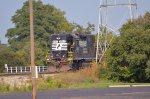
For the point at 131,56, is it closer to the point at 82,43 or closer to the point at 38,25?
the point at 82,43

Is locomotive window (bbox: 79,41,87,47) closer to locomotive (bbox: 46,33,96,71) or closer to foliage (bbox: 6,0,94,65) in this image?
locomotive (bbox: 46,33,96,71)

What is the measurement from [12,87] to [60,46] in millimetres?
17916

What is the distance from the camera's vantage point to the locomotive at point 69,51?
5875 centimetres

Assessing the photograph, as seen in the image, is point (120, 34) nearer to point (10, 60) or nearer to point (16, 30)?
point (10, 60)

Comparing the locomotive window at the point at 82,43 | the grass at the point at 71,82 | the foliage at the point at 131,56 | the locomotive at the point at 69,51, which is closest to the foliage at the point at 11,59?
the locomotive at the point at 69,51

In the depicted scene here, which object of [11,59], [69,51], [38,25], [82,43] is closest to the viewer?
[69,51]

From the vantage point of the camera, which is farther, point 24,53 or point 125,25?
point 24,53

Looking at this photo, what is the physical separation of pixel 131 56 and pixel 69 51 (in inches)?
488

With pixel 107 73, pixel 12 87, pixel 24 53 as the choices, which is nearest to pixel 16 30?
pixel 24 53

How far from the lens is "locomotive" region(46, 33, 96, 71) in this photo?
58.8 m

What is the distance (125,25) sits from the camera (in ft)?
180

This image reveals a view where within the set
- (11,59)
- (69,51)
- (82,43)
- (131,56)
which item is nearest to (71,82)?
(131,56)

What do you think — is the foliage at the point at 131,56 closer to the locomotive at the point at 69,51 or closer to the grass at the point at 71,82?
the grass at the point at 71,82

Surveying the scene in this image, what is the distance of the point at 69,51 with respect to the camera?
59062 millimetres
